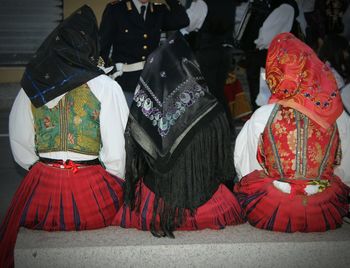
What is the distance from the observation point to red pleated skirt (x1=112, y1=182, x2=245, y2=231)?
8.88ft

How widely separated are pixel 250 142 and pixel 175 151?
0.45 meters

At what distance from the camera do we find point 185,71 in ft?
8.67

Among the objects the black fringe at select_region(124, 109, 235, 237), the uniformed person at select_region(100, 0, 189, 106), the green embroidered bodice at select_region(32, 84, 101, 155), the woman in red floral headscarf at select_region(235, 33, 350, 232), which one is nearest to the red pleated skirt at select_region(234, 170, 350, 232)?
the woman in red floral headscarf at select_region(235, 33, 350, 232)

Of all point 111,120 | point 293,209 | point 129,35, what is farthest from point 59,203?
point 129,35

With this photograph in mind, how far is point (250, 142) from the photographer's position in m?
2.84

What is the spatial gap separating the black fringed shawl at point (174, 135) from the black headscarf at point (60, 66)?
12.3 inches


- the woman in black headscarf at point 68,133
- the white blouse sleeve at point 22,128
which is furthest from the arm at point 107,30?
the white blouse sleeve at point 22,128

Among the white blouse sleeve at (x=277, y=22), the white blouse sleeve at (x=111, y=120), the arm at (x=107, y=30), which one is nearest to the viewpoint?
the white blouse sleeve at (x=111, y=120)

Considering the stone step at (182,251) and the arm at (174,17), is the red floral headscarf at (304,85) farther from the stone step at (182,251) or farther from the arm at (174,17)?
the arm at (174,17)

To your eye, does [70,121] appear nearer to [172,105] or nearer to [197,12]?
[172,105]

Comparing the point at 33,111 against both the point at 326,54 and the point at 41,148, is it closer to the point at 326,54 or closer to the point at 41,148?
the point at 41,148

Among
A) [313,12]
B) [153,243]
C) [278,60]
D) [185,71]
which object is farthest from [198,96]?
[313,12]

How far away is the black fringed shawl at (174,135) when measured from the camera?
2619 millimetres

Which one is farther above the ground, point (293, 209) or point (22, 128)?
point (22, 128)
